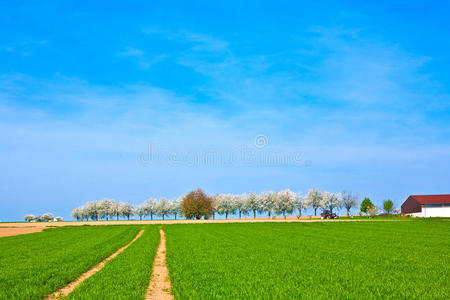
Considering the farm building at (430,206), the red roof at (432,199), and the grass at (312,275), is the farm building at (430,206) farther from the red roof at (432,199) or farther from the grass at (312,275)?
the grass at (312,275)

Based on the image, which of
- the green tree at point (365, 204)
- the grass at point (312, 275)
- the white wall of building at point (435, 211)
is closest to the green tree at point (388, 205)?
the green tree at point (365, 204)

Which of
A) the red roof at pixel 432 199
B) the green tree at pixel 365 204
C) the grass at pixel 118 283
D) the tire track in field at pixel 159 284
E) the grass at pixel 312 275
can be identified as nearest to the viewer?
the grass at pixel 312 275

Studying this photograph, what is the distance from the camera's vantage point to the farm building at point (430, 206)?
125444 millimetres

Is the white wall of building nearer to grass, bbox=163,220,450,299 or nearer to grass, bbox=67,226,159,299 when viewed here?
grass, bbox=163,220,450,299

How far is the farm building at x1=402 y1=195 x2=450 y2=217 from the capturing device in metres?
125

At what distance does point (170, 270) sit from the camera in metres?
20.8

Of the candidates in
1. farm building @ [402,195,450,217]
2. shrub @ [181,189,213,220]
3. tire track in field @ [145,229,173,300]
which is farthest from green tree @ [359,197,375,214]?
tire track in field @ [145,229,173,300]

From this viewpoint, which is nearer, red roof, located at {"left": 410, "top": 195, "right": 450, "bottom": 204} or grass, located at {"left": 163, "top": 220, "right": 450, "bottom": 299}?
grass, located at {"left": 163, "top": 220, "right": 450, "bottom": 299}

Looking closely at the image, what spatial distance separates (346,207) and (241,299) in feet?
645

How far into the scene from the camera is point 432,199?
131 meters

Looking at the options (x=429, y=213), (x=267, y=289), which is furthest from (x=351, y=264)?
(x=429, y=213)

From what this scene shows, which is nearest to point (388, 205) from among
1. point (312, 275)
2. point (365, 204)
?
point (365, 204)

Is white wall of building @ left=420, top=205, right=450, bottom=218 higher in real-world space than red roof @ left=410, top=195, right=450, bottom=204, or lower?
lower

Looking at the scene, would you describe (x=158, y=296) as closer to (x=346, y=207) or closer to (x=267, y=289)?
(x=267, y=289)
